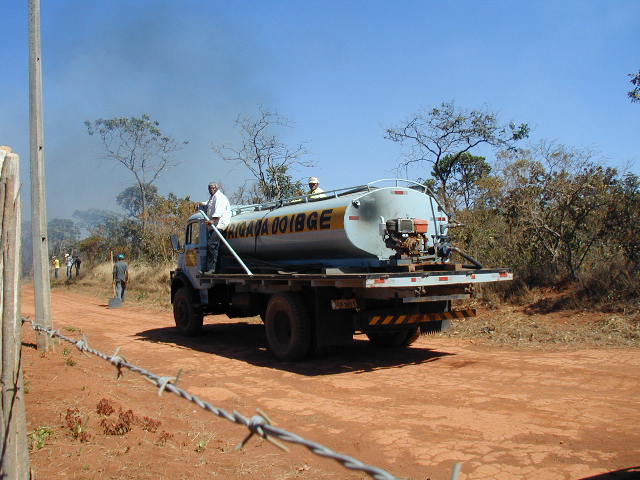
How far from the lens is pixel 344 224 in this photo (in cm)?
895

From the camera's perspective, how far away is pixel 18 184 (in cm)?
340

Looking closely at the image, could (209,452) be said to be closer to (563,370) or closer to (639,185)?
(563,370)

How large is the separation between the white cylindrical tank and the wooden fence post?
19.8ft

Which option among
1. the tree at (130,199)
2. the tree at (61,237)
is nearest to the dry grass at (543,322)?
the tree at (61,237)

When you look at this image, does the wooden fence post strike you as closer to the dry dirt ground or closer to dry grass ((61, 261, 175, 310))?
the dry dirt ground

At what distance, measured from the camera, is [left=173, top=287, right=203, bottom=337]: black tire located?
41.5 ft

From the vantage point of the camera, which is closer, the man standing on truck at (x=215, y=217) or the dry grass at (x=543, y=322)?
the dry grass at (x=543, y=322)

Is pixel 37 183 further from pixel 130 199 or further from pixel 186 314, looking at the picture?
pixel 130 199

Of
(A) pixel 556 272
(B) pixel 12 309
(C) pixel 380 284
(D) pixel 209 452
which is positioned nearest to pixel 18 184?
(B) pixel 12 309

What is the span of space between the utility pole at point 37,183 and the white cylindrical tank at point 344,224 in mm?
3851

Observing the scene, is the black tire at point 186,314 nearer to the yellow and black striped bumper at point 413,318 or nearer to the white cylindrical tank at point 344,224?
the white cylindrical tank at point 344,224

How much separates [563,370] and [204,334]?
8229 mm

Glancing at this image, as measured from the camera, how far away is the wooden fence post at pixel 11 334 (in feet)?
10.5

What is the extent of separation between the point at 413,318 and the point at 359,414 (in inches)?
109
